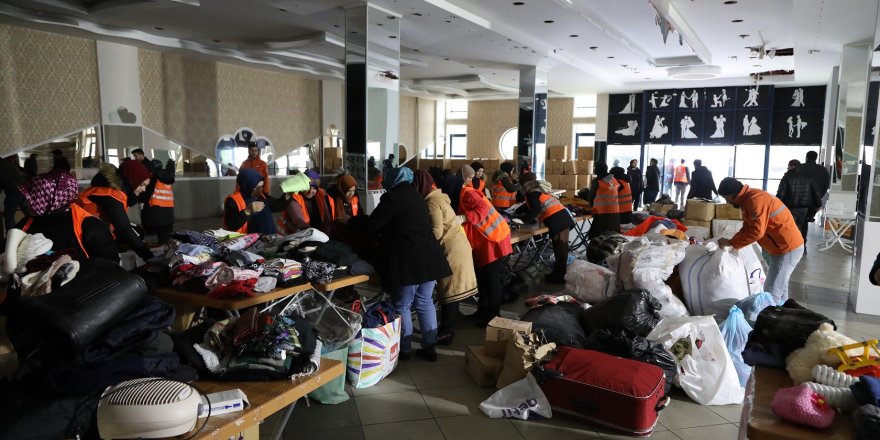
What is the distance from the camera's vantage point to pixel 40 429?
61.0 inches

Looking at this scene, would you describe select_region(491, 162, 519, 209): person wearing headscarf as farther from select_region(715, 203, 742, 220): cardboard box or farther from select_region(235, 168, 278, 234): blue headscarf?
select_region(235, 168, 278, 234): blue headscarf

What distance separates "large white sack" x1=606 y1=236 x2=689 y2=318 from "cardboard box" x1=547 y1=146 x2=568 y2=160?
11.1 meters

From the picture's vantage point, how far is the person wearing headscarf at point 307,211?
4.54m

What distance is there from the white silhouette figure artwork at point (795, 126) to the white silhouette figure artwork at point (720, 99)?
154 cm

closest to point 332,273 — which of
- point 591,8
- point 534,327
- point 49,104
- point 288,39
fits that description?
point 534,327

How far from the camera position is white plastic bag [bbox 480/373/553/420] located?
125 inches

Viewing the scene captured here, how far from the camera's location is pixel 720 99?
48.1 feet

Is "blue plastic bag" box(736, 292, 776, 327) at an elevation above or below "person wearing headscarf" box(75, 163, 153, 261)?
below

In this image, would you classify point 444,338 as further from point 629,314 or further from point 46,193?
point 46,193

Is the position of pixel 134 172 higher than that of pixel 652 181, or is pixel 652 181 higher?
pixel 134 172

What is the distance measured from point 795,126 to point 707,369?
525 inches

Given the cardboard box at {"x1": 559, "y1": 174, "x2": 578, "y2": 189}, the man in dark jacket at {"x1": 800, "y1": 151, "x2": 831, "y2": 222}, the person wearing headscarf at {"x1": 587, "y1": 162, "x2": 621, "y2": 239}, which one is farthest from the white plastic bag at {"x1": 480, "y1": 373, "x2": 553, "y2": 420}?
the cardboard box at {"x1": 559, "y1": 174, "x2": 578, "y2": 189}

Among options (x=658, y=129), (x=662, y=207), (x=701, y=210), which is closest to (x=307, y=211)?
(x=701, y=210)

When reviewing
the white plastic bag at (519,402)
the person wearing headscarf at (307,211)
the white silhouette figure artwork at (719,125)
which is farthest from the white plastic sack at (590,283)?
the white silhouette figure artwork at (719,125)
